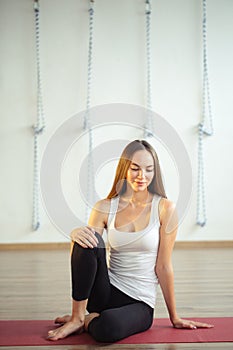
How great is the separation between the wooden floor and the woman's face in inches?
24.6

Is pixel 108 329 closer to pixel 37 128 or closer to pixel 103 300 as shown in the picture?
pixel 103 300

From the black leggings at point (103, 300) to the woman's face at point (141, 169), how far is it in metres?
0.27

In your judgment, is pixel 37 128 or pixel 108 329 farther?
pixel 37 128

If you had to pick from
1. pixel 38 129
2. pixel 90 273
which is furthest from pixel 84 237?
pixel 38 129

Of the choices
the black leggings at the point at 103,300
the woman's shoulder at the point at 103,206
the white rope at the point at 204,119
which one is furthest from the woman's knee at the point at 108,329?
the white rope at the point at 204,119

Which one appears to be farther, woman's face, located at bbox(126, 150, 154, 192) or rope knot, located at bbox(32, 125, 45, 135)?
rope knot, located at bbox(32, 125, 45, 135)

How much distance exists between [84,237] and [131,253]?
0.84 ft

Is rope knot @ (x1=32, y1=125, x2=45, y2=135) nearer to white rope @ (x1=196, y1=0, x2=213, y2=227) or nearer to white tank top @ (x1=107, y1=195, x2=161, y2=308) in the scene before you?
white rope @ (x1=196, y1=0, x2=213, y2=227)

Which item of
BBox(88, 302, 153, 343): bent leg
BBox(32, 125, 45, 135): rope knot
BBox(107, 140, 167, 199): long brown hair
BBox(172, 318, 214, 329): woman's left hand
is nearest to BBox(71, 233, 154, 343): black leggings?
BBox(88, 302, 153, 343): bent leg

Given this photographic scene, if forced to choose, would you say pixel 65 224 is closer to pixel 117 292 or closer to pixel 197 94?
pixel 117 292

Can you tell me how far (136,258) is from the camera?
7.53 ft

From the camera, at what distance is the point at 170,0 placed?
5461 mm

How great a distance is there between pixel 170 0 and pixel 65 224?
3.82 metres

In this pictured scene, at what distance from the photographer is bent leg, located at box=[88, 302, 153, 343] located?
2.13 m
